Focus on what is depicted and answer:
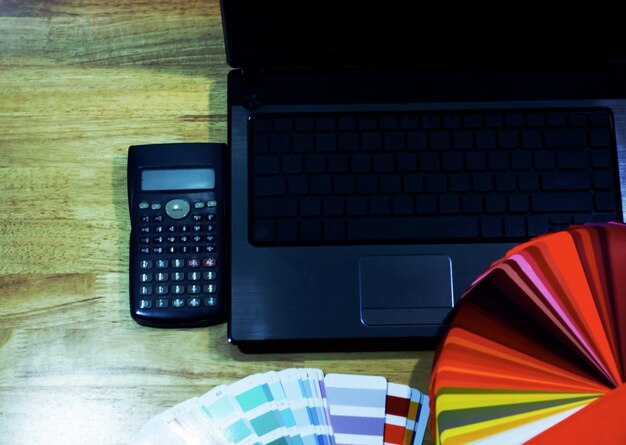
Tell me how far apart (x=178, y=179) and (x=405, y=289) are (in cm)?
28

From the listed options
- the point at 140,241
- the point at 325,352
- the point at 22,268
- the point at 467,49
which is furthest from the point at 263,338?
the point at 467,49

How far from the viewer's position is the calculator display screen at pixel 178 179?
745 millimetres

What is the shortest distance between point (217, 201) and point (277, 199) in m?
0.07

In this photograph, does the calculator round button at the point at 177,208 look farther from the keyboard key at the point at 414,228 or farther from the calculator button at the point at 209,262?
the keyboard key at the point at 414,228

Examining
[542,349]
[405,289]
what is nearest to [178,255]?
[405,289]

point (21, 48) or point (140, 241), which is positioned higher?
point (21, 48)

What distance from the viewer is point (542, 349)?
0.57 m

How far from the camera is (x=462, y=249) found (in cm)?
73

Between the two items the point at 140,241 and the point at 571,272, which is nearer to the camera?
the point at 571,272

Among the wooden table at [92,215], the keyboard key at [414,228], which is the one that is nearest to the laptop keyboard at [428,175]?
the keyboard key at [414,228]

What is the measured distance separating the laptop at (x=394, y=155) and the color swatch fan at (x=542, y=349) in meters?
0.12

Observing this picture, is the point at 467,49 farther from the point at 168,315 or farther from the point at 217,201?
the point at 168,315

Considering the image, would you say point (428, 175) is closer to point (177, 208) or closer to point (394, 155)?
point (394, 155)

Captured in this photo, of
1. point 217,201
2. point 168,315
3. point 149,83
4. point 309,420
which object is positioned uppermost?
point 149,83
